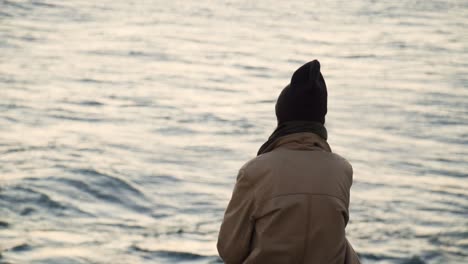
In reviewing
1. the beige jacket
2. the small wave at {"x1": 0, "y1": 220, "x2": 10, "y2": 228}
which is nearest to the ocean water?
the small wave at {"x1": 0, "y1": 220, "x2": 10, "y2": 228}

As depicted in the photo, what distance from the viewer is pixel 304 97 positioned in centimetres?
404

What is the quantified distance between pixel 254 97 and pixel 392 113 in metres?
2.06

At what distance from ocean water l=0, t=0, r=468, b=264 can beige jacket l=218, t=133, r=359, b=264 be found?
385cm

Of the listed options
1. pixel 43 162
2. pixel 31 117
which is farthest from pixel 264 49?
pixel 43 162

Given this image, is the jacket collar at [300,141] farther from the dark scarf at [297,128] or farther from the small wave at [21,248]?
the small wave at [21,248]

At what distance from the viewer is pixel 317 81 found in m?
4.05

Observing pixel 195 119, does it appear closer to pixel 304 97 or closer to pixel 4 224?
pixel 4 224

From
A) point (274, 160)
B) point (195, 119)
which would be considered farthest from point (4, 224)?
point (274, 160)

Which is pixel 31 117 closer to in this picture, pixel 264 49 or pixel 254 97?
pixel 254 97

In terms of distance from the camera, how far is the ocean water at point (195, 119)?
8.61 m

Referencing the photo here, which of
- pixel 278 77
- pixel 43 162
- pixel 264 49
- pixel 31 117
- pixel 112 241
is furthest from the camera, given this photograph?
pixel 264 49

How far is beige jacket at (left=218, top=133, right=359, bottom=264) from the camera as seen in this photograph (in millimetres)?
3951

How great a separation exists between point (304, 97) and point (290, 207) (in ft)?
1.49

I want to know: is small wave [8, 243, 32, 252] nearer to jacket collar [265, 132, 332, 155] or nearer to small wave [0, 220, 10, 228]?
small wave [0, 220, 10, 228]
